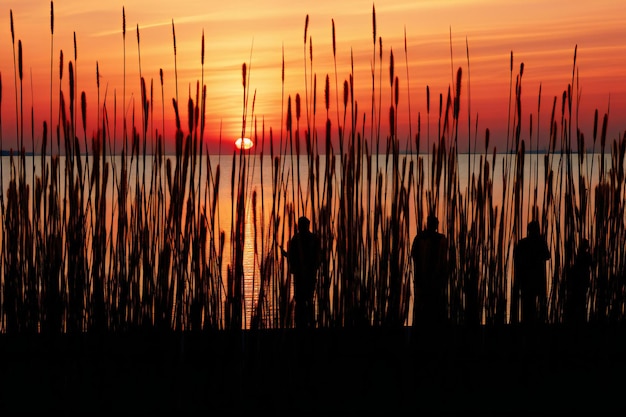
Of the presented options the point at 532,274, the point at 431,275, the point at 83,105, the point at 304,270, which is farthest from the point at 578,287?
the point at 83,105

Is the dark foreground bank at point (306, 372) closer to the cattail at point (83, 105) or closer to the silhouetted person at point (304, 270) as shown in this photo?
the silhouetted person at point (304, 270)

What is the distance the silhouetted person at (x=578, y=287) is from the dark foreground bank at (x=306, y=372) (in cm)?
8

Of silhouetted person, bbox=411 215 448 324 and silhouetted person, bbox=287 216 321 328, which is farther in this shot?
silhouetted person, bbox=411 215 448 324

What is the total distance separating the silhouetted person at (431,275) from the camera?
138 inches

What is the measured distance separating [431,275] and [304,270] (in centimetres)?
52

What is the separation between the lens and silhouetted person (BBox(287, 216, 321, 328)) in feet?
10.8

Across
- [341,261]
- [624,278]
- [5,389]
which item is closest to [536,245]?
[624,278]

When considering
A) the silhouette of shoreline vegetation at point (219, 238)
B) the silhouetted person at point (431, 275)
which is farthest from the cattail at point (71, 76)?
the silhouetted person at point (431, 275)

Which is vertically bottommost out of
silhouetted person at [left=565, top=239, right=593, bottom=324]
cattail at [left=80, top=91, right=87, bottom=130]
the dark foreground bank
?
the dark foreground bank

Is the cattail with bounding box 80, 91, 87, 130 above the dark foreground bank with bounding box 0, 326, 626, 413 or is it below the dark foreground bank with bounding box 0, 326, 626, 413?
above

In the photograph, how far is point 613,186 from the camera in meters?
3.67

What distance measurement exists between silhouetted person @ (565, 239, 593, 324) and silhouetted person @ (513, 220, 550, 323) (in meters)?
0.11

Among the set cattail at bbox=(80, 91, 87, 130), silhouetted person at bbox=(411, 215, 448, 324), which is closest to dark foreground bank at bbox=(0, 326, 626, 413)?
silhouetted person at bbox=(411, 215, 448, 324)

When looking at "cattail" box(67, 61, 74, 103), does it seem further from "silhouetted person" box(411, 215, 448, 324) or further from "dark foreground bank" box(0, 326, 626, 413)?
"silhouetted person" box(411, 215, 448, 324)
